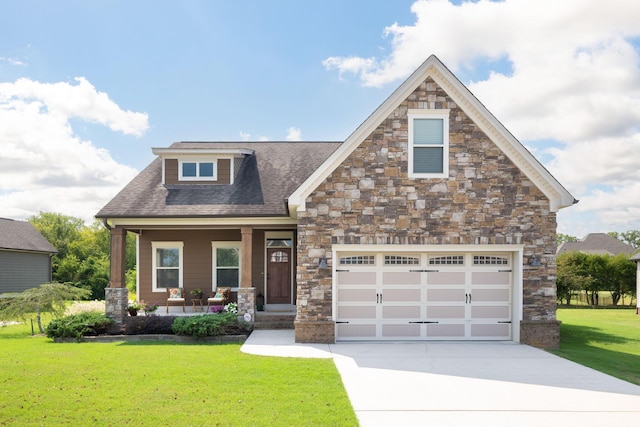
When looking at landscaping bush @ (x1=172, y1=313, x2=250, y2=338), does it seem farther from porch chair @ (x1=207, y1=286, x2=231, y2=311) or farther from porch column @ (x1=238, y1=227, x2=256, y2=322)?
porch chair @ (x1=207, y1=286, x2=231, y2=311)

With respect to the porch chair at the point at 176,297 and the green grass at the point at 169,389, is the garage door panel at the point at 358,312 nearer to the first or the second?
the green grass at the point at 169,389

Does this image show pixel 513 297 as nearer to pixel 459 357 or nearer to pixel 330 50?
pixel 459 357

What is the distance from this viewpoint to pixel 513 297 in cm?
1373

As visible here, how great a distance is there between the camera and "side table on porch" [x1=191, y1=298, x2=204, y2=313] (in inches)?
715

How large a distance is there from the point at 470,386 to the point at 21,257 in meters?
28.8

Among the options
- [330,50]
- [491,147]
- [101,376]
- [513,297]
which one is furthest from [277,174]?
[101,376]

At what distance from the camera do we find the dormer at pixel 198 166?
18.3 metres

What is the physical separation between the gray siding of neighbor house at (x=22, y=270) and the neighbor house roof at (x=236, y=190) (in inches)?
576

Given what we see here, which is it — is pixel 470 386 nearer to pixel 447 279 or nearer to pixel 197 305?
pixel 447 279

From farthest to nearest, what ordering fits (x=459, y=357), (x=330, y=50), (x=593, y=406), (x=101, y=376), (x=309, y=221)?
1. (x=330, y=50)
2. (x=309, y=221)
3. (x=459, y=357)
4. (x=101, y=376)
5. (x=593, y=406)

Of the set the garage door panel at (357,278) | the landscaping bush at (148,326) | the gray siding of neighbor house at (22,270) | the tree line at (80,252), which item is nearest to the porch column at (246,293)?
the landscaping bush at (148,326)

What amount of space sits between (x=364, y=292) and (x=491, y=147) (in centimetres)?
517

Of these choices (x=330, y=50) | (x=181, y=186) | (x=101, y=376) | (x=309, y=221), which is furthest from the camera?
(x=181, y=186)

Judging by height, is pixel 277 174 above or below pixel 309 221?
above
